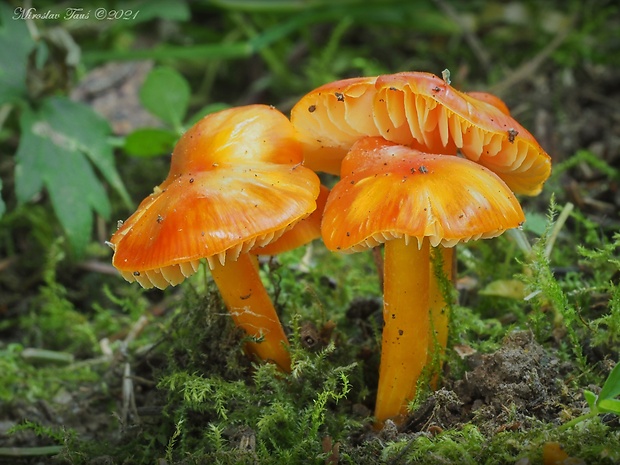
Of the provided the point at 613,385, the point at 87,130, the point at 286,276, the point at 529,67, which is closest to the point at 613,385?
the point at 613,385

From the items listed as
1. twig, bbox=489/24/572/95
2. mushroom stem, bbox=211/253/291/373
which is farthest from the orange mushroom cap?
twig, bbox=489/24/572/95

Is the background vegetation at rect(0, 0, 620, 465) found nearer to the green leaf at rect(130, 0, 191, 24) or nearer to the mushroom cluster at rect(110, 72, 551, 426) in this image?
the green leaf at rect(130, 0, 191, 24)

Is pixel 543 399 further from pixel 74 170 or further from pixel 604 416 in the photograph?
pixel 74 170

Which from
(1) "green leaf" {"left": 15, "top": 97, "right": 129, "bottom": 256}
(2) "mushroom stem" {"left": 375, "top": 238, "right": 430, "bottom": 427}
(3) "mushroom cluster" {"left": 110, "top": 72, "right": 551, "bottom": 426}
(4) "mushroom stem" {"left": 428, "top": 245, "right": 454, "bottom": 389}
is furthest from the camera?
(1) "green leaf" {"left": 15, "top": 97, "right": 129, "bottom": 256}

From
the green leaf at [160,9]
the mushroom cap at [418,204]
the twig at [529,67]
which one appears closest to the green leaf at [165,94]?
the green leaf at [160,9]

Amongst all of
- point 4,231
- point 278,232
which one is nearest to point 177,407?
point 278,232

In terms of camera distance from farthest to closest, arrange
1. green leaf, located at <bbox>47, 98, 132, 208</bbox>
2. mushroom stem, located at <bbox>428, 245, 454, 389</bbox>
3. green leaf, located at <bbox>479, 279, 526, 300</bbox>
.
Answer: green leaf, located at <bbox>47, 98, 132, 208</bbox> → green leaf, located at <bbox>479, 279, 526, 300</bbox> → mushroom stem, located at <bbox>428, 245, 454, 389</bbox>
